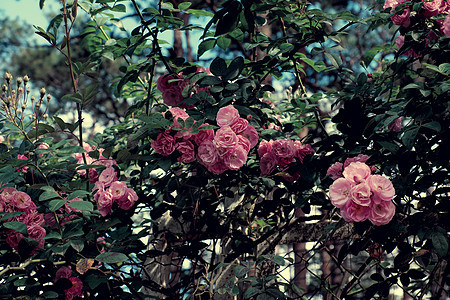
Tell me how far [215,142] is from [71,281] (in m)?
0.68

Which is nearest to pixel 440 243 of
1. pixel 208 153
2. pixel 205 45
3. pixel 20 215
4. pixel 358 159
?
pixel 358 159

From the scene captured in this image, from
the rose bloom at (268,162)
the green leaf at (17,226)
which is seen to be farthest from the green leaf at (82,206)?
the rose bloom at (268,162)

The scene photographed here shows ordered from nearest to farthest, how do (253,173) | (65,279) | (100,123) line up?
(65,279) < (253,173) < (100,123)

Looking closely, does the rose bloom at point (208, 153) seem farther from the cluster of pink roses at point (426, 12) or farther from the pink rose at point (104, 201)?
the cluster of pink roses at point (426, 12)

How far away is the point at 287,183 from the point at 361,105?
1.25 ft

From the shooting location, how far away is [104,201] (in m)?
1.53

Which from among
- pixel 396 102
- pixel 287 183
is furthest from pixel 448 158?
pixel 287 183

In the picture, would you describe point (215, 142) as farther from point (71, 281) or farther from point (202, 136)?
point (71, 281)

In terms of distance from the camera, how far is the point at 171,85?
5.58ft

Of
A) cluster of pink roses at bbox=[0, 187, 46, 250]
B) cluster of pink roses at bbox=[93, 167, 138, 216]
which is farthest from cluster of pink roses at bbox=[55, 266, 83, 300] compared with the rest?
cluster of pink roses at bbox=[93, 167, 138, 216]

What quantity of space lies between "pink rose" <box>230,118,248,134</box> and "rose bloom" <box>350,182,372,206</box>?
42 cm

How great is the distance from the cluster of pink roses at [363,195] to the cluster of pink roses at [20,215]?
94 cm

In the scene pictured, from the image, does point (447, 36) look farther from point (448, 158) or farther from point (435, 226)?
point (435, 226)

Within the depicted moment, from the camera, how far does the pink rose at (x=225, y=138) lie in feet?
4.62
